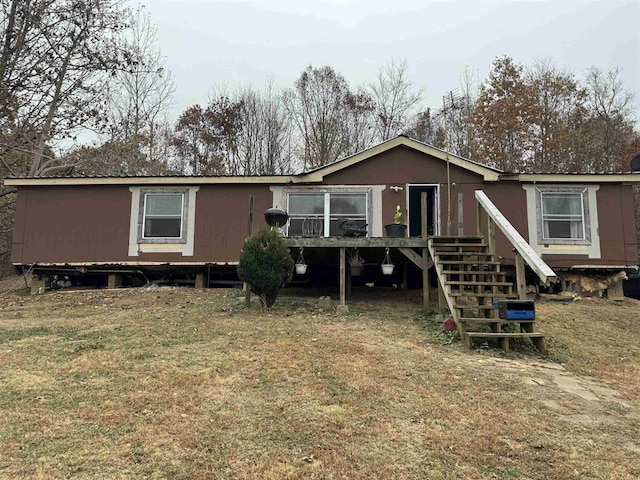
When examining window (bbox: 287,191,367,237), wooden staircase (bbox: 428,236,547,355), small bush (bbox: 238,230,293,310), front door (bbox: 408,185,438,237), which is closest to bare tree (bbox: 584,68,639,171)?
front door (bbox: 408,185,438,237)

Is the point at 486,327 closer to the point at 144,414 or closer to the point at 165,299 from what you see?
the point at 144,414

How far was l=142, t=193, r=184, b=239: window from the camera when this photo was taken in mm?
11273

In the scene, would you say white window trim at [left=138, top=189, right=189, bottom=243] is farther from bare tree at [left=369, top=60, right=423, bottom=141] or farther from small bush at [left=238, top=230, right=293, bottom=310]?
bare tree at [left=369, top=60, right=423, bottom=141]

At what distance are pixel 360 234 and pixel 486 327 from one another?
335 cm

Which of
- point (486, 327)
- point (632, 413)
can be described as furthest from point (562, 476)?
point (486, 327)

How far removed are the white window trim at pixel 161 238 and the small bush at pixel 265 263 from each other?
410 cm

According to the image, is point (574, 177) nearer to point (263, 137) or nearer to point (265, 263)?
point (265, 263)

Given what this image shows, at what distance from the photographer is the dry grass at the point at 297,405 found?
2848 millimetres

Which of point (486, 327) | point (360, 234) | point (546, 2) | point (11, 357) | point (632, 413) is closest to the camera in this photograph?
point (632, 413)

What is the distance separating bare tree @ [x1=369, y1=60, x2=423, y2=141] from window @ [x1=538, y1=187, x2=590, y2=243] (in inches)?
500

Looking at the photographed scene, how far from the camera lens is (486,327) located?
21.7 feet

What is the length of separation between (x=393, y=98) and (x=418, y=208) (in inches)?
538

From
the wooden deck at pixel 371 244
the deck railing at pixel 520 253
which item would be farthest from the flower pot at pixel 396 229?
the deck railing at pixel 520 253

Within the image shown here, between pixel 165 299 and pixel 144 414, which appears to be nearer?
pixel 144 414
